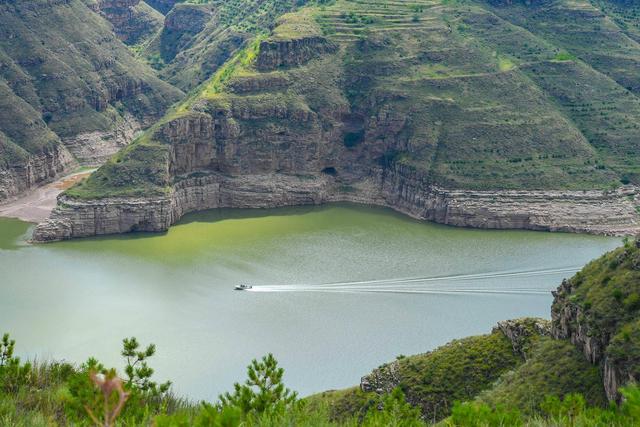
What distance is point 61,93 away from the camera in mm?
119688

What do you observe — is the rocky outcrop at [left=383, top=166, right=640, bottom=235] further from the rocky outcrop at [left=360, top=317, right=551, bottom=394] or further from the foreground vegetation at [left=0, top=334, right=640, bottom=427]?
the foreground vegetation at [left=0, top=334, right=640, bottom=427]

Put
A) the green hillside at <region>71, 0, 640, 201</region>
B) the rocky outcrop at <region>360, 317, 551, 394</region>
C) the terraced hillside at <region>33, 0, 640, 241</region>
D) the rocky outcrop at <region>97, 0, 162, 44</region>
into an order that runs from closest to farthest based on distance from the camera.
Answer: the rocky outcrop at <region>360, 317, 551, 394</region>
the terraced hillside at <region>33, 0, 640, 241</region>
the green hillside at <region>71, 0, 640, 201</region>
the rocky outcrop at <region>97, 0, 162, 44</region>

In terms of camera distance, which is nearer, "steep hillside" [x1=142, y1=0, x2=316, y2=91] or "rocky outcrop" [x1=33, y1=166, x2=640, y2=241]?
"rocky outcrop" [x1=33, y1=166, x2=640, y2=241]

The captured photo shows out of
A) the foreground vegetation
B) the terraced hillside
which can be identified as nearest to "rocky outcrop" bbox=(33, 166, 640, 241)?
the terraced hillside

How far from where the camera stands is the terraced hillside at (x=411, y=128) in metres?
88.4

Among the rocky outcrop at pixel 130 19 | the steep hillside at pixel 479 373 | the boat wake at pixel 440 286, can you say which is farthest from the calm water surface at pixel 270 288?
the rocky outcrop at pixel 130 19

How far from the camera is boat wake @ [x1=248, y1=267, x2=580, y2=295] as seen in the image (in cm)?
6575

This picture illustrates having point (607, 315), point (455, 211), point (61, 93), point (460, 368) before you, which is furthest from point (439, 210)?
point (61, 93)

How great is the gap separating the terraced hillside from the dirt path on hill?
10.6 meters

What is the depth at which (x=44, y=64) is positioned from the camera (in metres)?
121

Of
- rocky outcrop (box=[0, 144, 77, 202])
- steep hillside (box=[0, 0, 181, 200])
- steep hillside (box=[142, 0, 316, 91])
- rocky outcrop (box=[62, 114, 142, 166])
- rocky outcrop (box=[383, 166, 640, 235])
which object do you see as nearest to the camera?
rocky outcrop (box=[383, 166, 640, 235])

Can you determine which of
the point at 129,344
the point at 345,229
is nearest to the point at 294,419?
the point at 129,344

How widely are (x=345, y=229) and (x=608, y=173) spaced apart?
95.5 feet

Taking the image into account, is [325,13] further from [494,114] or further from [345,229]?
[345,229]
